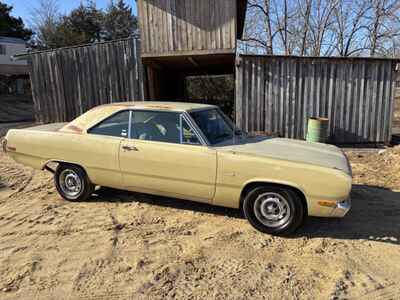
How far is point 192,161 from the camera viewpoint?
3986 mm

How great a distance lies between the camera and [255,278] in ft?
9.93

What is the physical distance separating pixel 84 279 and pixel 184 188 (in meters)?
1.60

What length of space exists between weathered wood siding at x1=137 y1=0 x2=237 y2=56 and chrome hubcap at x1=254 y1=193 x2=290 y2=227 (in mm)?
6949

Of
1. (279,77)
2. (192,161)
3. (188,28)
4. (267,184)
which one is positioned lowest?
(267,184)

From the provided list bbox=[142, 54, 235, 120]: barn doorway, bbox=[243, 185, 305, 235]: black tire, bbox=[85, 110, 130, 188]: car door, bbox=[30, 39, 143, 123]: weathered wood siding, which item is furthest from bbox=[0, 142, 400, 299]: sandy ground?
bbox=[142, 54, 235, 120]: barn doorway

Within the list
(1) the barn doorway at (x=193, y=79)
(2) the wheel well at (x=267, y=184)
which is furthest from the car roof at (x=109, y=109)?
(1) the barn doorway at (x=193, y=79)

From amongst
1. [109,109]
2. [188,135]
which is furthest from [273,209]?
[109,109]

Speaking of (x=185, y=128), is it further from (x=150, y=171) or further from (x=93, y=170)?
(x=93, y=170)

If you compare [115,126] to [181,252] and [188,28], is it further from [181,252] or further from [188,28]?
[188,28]

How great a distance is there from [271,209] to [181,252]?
119 centimetres

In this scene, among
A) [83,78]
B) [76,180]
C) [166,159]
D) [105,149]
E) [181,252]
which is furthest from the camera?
[83,78]

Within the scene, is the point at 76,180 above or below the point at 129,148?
below

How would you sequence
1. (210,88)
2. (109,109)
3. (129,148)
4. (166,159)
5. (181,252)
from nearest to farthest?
(181,252) < (166,159) < (129,148) < (109,109) < (210,88)

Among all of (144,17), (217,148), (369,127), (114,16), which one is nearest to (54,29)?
(114,16)
